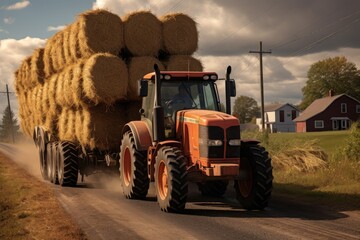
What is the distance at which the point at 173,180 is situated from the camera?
336 inches

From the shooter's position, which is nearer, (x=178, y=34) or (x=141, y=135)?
(x=141, y=135)

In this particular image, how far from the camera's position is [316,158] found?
15516 mm

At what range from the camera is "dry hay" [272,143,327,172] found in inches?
599

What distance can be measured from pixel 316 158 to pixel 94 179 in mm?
7007

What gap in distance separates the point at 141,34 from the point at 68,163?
4.02m

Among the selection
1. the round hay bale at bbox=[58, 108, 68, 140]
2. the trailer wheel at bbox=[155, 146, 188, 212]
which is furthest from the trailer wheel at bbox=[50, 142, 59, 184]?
the trailer wheel at bbox=[155, 146, 188, 212]

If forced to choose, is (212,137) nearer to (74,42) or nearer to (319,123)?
(74,42)

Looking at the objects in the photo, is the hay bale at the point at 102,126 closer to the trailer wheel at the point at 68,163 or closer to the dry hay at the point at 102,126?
the dry hay at the point at 102,126

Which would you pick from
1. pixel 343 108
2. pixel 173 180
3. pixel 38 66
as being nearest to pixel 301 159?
pixel 173 180

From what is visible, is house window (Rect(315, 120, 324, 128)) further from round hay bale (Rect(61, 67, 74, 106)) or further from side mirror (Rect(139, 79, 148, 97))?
side mirror (Rect(139, 79, 148, 97))

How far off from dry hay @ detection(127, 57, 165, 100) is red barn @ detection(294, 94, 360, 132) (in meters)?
61.7

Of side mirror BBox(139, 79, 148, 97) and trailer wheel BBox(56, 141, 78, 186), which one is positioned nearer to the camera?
side mirror BBox(139, 79, 148, 97)

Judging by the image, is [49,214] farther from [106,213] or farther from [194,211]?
[194,211]

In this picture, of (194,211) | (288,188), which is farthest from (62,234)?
(288,188)
